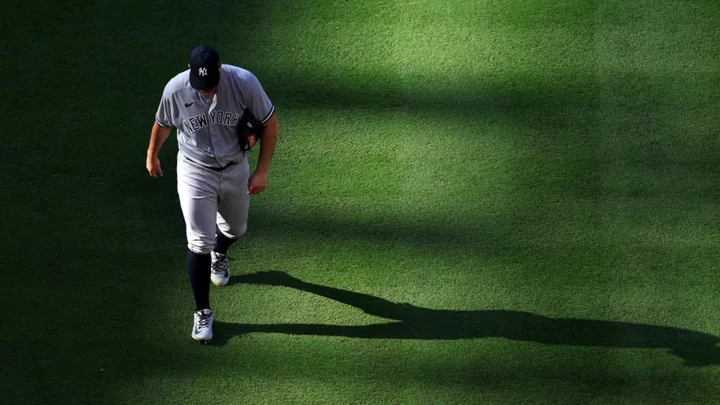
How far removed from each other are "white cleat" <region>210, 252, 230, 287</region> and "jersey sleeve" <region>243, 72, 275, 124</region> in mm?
1129

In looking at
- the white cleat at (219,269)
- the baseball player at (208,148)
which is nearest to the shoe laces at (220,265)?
the white cleat at (219,269)

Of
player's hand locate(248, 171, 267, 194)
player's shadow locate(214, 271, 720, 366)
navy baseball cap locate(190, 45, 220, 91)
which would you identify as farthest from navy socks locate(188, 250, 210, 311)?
navy baseball cap locate(190, 45, 220, 91)

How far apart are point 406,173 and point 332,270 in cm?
91

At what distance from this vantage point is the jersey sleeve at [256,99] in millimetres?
5238

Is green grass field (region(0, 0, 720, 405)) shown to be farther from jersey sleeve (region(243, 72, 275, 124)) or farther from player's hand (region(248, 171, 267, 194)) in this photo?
jersey sleeve (region(243, 72, 275, 124))

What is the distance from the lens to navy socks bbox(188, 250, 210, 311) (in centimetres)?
561

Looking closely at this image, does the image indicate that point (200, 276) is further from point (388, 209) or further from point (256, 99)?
point (388, 209)

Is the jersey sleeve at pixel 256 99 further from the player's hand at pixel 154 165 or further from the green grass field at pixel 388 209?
the green grass field at pixel 388 209

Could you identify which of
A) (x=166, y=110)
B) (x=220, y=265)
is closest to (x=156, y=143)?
(x=166, y=110)

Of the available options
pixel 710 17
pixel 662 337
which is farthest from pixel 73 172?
pixel 710 17

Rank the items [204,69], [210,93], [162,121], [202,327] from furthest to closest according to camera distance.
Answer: [202,327], [162,121], [210,93], [204,69]

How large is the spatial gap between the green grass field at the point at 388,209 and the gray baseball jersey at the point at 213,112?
111 cm

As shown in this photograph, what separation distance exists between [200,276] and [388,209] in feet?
4.72

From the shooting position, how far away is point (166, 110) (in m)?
5.28
